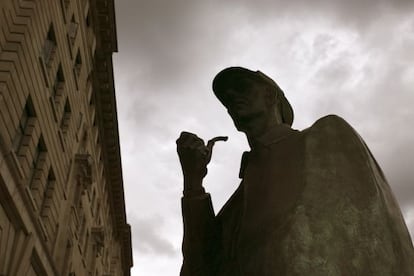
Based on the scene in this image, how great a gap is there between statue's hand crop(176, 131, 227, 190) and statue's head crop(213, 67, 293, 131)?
1.53ft

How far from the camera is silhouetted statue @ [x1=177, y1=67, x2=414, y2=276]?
2322 millimetres

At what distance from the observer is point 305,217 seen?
2434 millimetres

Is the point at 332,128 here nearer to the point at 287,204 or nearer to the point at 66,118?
the point at 287,204

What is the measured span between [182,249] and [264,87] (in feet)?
3.97

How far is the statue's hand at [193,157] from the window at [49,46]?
18.9 m

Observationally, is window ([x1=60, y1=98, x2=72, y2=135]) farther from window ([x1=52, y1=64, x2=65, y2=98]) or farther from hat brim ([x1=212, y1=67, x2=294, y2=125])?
hat brim ([x1=212, y1=67, x2=294, y2=125])

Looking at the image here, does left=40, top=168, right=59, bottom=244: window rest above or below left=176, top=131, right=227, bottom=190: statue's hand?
above

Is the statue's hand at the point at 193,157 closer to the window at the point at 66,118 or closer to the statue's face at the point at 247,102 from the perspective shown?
the statue's face at the point at 247,102

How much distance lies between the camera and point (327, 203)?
2.47 m

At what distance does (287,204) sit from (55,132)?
67.8ft

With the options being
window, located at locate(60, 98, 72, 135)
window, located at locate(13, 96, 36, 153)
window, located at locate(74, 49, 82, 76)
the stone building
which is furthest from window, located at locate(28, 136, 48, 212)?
window, located at locate(74, 49, 82, 76)

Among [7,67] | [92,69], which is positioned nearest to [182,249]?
[7,67]

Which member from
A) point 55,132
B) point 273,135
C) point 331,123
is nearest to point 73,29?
point 55,132

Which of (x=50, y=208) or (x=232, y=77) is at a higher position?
(x=50, y=208)
